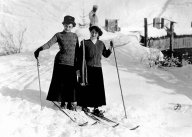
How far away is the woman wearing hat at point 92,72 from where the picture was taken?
6.79 m

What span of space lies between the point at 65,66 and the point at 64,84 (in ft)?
1.15

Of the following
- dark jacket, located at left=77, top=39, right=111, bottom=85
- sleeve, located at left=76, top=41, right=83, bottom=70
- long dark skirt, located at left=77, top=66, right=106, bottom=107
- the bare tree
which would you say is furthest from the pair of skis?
the bare tree

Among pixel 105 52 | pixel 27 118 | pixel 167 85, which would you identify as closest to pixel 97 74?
pixel 105 52

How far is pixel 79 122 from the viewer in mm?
6555

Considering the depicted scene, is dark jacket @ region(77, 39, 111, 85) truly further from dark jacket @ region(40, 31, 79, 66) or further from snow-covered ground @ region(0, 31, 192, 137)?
snow-covered ground @ region(0, 31, 192, 137)

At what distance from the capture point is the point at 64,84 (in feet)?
23.4

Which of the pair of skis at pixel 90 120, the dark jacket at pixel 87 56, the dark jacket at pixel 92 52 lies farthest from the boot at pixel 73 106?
the dark jacket at pixel 92 52

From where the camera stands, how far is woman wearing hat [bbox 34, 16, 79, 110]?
698 cm

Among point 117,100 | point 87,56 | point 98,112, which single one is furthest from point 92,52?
point 117,100

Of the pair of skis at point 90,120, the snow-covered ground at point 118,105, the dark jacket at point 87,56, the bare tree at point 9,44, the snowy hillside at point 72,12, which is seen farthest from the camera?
the snowy hillside at point 72,12

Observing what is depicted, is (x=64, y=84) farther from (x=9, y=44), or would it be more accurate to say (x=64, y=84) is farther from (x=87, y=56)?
(x=9, y=44)

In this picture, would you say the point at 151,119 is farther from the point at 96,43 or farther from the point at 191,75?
the point at 191,75

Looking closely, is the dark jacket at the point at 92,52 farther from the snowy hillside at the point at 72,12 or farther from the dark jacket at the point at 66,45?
the snowy hillside at the point at 72,12

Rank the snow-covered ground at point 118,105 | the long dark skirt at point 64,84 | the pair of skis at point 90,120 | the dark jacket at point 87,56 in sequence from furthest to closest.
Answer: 1. the long dark skirt at point 64,84
2. the dark jacket at point 87,56
3. the pair of skis at point 90,120
4. the snow-covered ground at point 118,105
